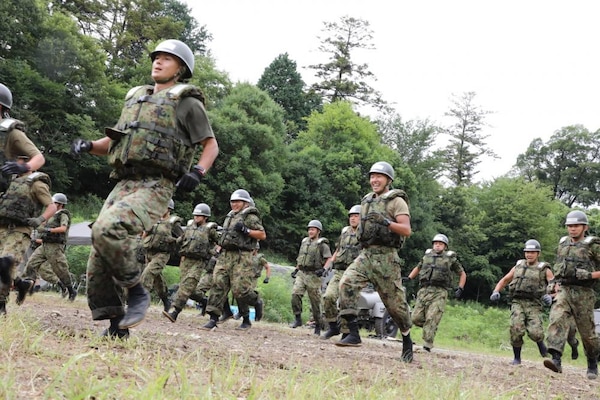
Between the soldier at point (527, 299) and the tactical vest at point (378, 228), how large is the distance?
4987 millimetres

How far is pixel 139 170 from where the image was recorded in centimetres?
504

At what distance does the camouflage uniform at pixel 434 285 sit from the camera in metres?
13.0

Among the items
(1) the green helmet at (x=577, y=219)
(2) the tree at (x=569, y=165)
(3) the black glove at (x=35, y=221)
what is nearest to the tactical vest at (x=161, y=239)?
(3) the black glove at (x=35, y=221)

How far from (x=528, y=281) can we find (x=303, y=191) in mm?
26621

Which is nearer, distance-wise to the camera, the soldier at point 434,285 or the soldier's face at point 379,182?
the soldier's face at point 379,182

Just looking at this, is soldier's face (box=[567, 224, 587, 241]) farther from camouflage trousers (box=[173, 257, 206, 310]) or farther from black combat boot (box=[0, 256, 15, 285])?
black combat boot (box=[0, 256, 15, 285])

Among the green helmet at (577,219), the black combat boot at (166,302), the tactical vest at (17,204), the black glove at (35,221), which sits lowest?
the black combat boot at (166,302)

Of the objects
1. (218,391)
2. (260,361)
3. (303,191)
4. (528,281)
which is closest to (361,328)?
(528,281)

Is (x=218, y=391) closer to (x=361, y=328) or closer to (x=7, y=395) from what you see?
(x=7, y=395)

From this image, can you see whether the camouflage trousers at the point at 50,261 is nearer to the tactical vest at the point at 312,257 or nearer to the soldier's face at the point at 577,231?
the tactical vest at the point at 312,257

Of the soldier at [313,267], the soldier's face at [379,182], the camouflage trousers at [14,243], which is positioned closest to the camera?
the camouflage trousers at [14,243]

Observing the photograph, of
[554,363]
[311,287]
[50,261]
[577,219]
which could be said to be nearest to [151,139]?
[554,363]

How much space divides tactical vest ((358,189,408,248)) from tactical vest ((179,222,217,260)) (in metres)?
5.72

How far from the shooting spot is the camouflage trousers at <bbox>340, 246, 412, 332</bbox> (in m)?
7.61
